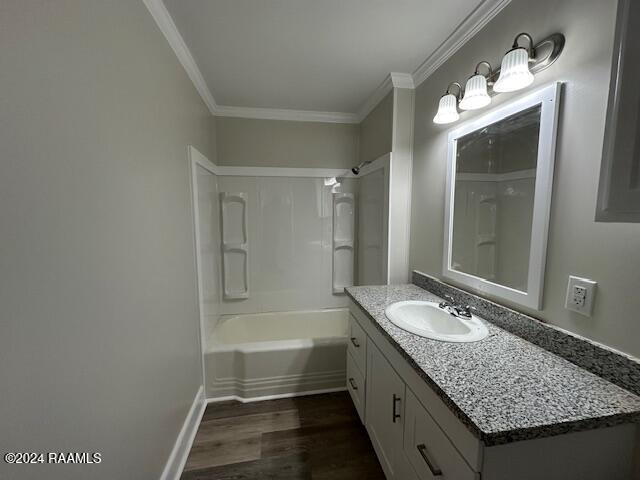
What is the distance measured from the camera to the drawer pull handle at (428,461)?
32.9 inches

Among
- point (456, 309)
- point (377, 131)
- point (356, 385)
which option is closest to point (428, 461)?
point (456, 309)

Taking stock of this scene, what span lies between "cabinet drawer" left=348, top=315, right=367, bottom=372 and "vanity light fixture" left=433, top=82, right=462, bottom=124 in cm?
134

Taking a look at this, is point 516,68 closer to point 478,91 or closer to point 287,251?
point 478,91

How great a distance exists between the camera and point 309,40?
1.49m

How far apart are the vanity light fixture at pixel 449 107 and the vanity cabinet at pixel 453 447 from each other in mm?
1277

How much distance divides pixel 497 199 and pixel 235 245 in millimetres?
2170

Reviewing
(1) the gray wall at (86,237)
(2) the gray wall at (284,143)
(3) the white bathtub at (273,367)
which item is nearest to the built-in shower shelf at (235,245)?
(2) the gray wall at (284,143)

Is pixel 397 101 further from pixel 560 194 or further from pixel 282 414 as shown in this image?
pixel 282 414

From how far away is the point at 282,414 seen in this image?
1.84 meters

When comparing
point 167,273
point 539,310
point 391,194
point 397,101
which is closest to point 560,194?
point 539,310

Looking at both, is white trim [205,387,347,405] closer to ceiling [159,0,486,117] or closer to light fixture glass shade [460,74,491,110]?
light fixture glass shade [460,74,491,110]

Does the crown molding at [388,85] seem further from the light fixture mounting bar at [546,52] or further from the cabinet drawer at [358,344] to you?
the cabinet drawer at [358,344]

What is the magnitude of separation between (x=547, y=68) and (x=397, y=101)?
104cm

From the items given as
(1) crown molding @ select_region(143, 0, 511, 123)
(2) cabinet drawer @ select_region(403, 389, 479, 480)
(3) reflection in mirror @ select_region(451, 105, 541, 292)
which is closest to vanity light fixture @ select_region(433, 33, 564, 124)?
(3) reflection in mirror @ select_region(451, 105, 541, 292)
